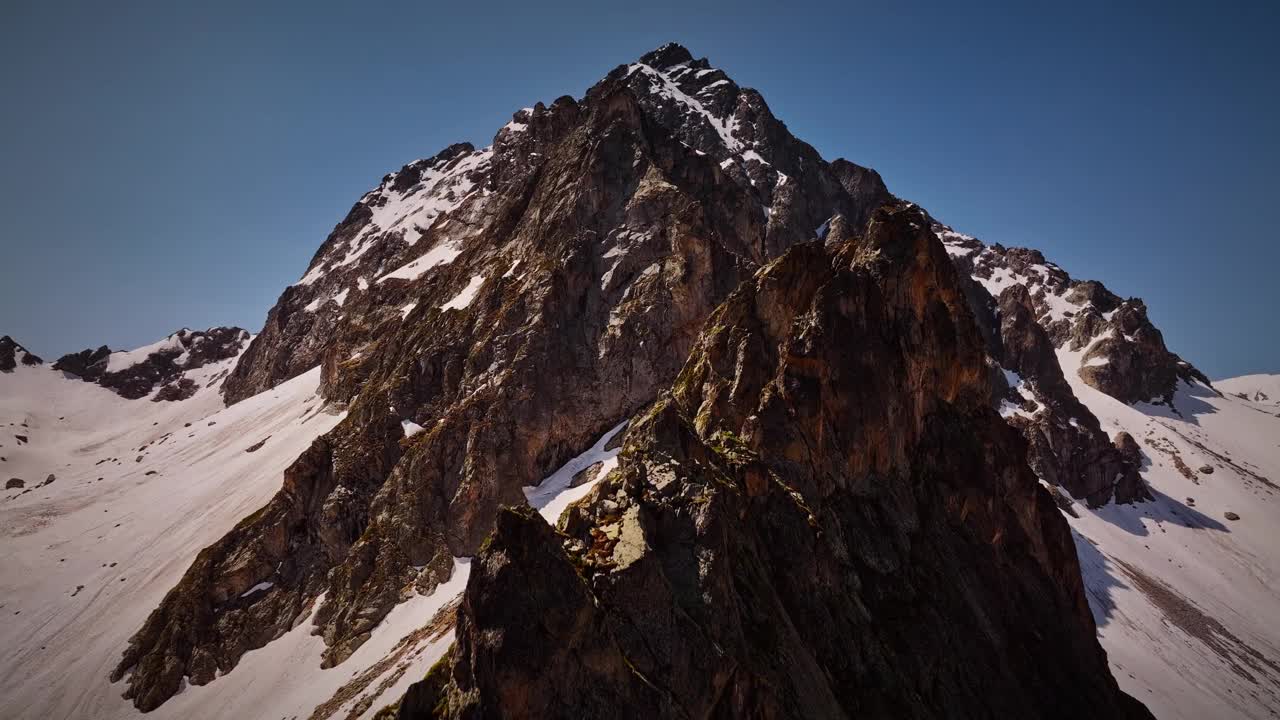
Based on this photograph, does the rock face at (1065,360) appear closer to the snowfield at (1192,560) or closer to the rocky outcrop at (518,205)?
the snowfield at (1192,560)

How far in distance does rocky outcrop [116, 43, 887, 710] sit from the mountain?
1.00 ft

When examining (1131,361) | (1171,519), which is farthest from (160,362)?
(1131,361)

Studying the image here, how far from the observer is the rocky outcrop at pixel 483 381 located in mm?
42656

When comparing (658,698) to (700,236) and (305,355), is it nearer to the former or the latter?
(700,236)

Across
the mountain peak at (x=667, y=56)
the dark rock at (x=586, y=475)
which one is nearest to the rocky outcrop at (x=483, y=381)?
the dark rock at (x=586, y=475)

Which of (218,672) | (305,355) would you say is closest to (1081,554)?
(218,672)

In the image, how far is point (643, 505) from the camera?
52.1 ft

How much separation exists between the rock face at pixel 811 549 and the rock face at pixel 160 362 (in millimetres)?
163539

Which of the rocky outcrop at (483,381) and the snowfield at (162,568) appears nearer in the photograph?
the snowfield at (162,568)

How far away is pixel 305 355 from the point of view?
106 m

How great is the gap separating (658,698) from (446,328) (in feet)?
168

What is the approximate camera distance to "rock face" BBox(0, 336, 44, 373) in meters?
144

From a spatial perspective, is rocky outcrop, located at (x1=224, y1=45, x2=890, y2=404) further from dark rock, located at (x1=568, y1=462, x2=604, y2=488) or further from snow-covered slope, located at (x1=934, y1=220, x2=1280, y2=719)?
snow-covered slope, located at (x1=934, y1=220, x2=1280, y2=719)

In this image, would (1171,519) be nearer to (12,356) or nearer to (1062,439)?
(1062,439)
